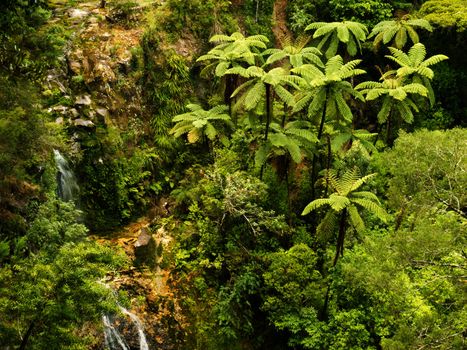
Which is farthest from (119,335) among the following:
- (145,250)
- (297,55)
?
(297,55)

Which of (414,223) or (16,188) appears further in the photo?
(414,223)

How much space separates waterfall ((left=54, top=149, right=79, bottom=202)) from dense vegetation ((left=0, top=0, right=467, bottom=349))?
35 centimetres

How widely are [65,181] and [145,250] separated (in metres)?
2.67

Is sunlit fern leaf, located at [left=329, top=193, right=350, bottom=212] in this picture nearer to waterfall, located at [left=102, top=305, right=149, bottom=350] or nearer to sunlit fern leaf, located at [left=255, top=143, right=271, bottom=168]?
sunlit fern leaf, located at [left=255, top=143, right=271, bottom=168]

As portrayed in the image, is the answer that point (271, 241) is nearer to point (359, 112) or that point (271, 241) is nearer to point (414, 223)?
point (414, 223)

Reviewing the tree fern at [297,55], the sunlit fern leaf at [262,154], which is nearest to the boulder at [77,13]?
the tree fern at [297,55]

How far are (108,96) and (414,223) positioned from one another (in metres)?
9.42

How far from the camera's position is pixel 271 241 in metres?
12.7

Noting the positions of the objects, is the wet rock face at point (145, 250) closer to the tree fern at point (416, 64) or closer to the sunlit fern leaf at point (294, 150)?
the sunlit fern leaf at point (294, 150)

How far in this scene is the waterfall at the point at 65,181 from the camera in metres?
11.6

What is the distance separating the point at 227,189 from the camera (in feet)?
39.1

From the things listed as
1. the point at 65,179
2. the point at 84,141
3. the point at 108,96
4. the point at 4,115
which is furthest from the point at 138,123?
the point at 4,115

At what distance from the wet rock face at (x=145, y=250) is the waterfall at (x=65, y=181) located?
6.84 feet

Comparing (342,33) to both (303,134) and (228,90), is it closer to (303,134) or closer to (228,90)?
(228,90)
